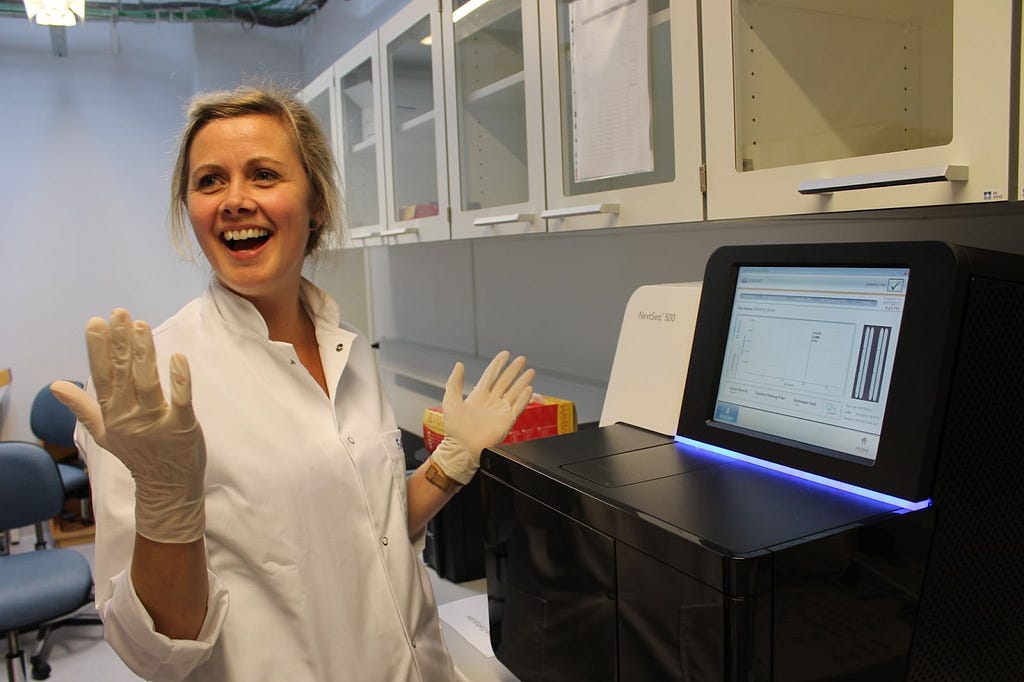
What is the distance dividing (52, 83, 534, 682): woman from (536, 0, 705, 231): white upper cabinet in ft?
1.41

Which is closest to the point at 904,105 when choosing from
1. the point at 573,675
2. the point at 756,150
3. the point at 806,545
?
the point at 756,150

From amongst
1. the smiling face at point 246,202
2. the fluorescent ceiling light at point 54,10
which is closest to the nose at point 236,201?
the smiling face at point 246,202

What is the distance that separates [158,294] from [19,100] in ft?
4.05

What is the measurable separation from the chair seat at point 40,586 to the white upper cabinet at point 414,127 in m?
1.56

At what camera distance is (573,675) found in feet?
2.91

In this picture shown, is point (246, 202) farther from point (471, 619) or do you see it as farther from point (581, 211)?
point (471, 619)

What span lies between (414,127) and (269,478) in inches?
50.5

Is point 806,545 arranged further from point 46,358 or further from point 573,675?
point 46,358

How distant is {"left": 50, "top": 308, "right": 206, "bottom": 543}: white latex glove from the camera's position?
2.46 feet

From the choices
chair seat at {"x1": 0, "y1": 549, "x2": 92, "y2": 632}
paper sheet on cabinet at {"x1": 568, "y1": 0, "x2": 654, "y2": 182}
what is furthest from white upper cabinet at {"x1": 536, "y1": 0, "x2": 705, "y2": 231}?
chair seat at {"x1": 0, "y1": 549, "x2": 92, "y2": 632}

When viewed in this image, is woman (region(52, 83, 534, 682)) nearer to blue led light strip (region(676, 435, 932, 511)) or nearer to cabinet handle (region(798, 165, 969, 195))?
blue led light strip (region(676, 435, 932, 511))

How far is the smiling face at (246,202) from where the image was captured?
1136 millimetres

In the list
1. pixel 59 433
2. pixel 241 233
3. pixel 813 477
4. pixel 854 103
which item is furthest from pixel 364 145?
pixel 59 433

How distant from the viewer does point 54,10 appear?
2.96 meters
